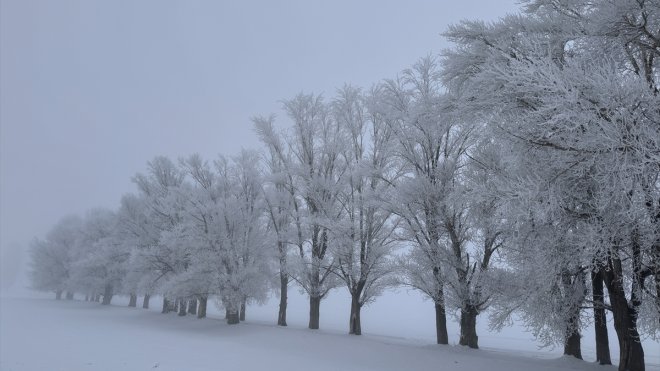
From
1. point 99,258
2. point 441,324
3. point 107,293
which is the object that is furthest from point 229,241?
point 107,293

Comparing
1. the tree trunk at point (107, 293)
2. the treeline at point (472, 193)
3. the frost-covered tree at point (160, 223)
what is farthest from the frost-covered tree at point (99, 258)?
the frost-covered tree at point (160, 223)

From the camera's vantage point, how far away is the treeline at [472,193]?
8062 mm

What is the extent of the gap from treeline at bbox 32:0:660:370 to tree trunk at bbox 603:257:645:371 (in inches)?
1.6

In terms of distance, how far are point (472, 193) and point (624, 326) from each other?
16.7 ft

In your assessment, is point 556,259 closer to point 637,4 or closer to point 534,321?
point 534,321

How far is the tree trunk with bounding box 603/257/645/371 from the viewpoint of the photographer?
10.1 meters

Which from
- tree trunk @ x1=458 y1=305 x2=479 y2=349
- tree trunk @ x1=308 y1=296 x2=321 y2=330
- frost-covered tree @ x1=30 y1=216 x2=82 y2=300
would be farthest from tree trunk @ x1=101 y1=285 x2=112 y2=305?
tree trunk @ x1=458 y1=305 x2=479 y2=349

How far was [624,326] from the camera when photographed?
10.2 metres

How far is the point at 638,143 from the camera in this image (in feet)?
22.8

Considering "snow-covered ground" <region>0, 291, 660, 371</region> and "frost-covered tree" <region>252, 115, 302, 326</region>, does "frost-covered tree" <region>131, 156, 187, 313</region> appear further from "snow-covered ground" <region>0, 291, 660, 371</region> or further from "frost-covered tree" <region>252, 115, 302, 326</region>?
"snow-covered ground" <region>0, 291, 660, 371</region>

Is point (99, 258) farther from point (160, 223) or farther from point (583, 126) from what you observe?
point (583, 126)

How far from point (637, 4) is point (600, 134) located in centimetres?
341

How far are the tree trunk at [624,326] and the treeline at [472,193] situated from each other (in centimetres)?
4

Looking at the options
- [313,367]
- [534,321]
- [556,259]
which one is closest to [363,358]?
[313,367]
